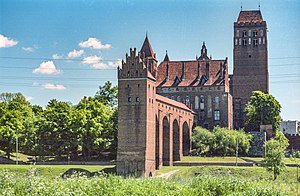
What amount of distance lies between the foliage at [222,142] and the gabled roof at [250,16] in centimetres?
2132

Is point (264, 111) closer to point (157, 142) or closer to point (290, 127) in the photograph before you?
point (157, 142)

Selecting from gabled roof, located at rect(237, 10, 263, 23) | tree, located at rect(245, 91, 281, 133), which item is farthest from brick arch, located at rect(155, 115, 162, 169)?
gabled roof, located at rect(237, 10, 263, 23)

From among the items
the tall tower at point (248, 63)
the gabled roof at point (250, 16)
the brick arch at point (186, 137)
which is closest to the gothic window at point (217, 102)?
the tall tower at point (248, 63)

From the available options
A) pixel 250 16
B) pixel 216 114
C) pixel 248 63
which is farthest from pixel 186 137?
pixel 250 16

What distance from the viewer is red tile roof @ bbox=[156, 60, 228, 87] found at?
71.8 m

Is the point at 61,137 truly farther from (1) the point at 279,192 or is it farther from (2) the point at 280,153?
(1) the point at 279,192

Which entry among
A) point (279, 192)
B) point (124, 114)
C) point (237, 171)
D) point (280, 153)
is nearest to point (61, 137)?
point (124, 114)

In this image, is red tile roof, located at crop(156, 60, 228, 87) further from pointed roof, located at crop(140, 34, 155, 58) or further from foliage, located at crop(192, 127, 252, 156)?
foliage, located at crop(192, 127, 252, 156)

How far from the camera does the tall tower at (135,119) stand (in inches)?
1953

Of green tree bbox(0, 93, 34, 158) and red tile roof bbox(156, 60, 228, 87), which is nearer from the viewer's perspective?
green tree bbox(0, 93, 34, 158)

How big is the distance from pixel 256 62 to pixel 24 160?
3707 cm

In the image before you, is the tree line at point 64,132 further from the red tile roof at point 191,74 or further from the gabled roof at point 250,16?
the gabled roof at point 250,16

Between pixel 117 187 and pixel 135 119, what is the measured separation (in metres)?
20.1

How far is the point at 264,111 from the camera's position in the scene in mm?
68000
